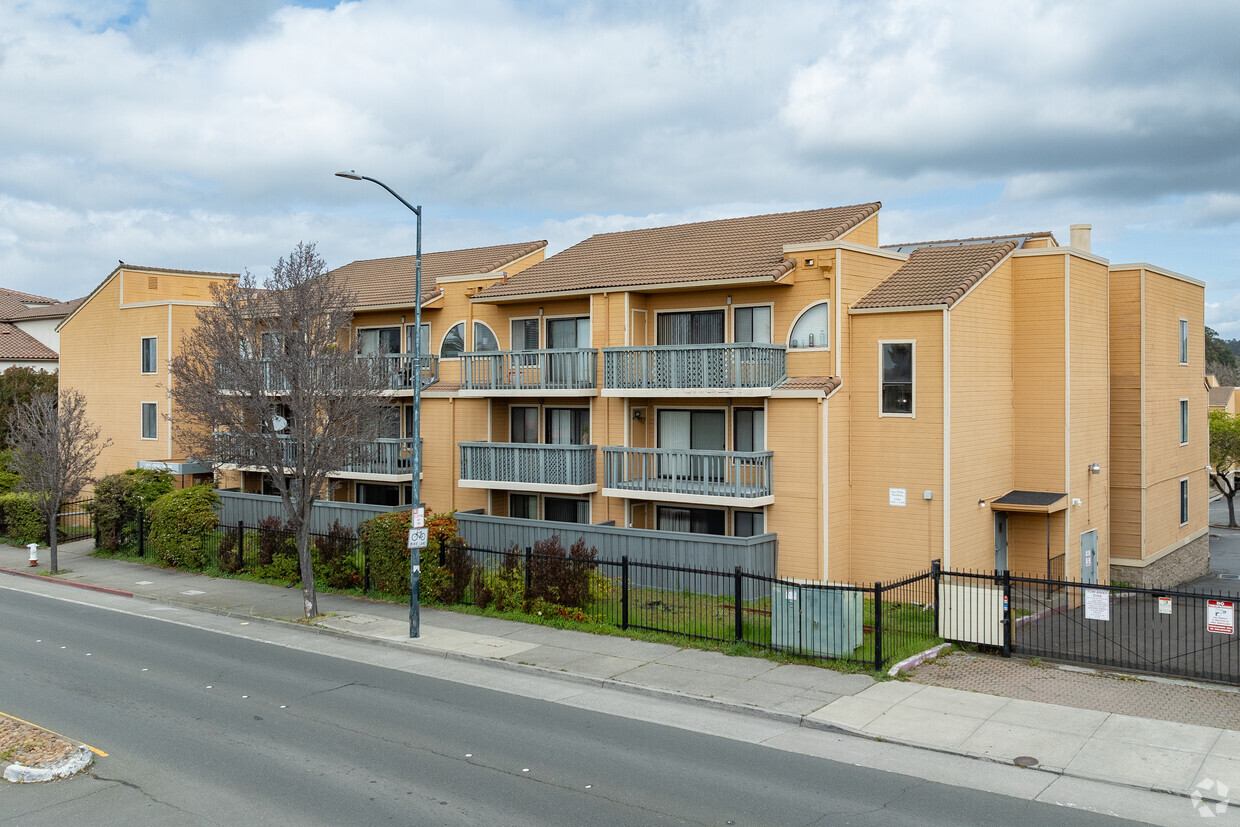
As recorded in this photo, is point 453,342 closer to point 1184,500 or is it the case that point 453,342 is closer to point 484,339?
point 484,339

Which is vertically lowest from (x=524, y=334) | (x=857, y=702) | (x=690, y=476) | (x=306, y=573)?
(x=857, y=702)

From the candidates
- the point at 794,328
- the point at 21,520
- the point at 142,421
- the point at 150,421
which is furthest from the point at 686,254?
the point at 21,520

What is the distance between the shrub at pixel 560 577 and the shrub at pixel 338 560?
18.0 feet

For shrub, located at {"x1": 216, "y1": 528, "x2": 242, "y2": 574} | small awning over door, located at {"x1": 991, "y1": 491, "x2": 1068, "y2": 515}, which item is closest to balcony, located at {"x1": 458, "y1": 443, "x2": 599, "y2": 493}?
shrub, located at {"x1": 216, "y1": 528, "x2": 242, "y2": 574}

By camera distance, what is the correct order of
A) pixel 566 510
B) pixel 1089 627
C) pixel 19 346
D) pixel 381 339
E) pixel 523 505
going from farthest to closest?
1. pixel 19 346
2. pixel 381 339
3. pixel 523 505
4. pixel 566 510
5. pixel 1089 627

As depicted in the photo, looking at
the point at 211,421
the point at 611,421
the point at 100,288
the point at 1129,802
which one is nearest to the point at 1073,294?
the point at 611,421

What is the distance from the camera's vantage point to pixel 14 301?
65.4m

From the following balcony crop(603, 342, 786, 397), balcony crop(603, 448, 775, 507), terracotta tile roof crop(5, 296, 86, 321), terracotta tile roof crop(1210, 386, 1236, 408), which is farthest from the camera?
terracotta tile roof crop(1210, 386, 1236, 408)

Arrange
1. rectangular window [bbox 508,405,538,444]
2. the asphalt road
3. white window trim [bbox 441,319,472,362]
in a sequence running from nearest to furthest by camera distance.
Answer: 1. the asphalt road
2. rectangular window [bbox 508,405,538,444]
3. white window trim [bbox 441,319,472,362]

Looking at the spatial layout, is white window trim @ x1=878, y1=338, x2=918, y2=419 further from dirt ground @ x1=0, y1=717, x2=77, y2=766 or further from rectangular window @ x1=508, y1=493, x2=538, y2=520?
dirt ground @ x1=0, y1=717, x2=77, y2=766

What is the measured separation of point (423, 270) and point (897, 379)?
59.1ft

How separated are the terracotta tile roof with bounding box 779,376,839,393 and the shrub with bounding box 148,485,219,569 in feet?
53.7

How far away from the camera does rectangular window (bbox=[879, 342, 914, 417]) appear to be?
22.5 metres

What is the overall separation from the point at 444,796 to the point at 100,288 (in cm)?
3544
